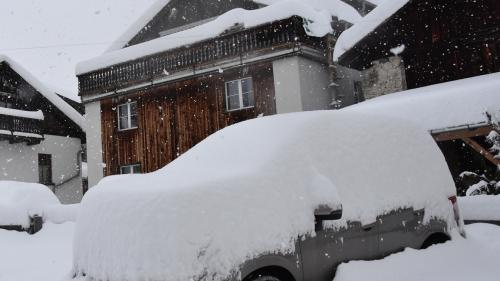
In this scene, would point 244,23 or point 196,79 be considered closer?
point 244,23

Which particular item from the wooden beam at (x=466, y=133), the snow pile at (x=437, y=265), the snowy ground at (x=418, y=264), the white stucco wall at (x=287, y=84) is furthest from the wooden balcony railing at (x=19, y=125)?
the snow pile at (x=437, y=265)

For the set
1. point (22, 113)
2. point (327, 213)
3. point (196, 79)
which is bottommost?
point (327, 213)

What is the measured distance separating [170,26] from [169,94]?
4093 mm

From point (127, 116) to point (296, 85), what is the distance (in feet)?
26.2

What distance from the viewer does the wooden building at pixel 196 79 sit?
1388 centimetres

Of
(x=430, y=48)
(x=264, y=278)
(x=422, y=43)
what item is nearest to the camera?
(x=264, y=278)

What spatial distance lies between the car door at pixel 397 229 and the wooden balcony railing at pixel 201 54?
983cm

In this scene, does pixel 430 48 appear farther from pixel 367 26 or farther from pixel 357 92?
pixel 357 92

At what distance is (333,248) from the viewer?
3.68 meters

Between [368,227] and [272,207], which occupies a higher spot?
[272,207]

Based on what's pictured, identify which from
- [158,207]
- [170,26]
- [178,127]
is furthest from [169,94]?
[158,207]

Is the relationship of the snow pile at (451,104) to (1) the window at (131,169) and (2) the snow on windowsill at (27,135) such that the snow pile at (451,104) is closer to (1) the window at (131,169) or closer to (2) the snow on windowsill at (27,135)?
(1) the window at (131,169)

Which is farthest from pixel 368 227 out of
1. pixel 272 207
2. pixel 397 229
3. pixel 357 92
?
pixel 357 92

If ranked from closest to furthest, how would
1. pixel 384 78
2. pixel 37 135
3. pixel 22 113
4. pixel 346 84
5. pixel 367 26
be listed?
pixel 367 26, pixel 384 78, pixel 346 84, pixel 22 113, pixel 37 135
